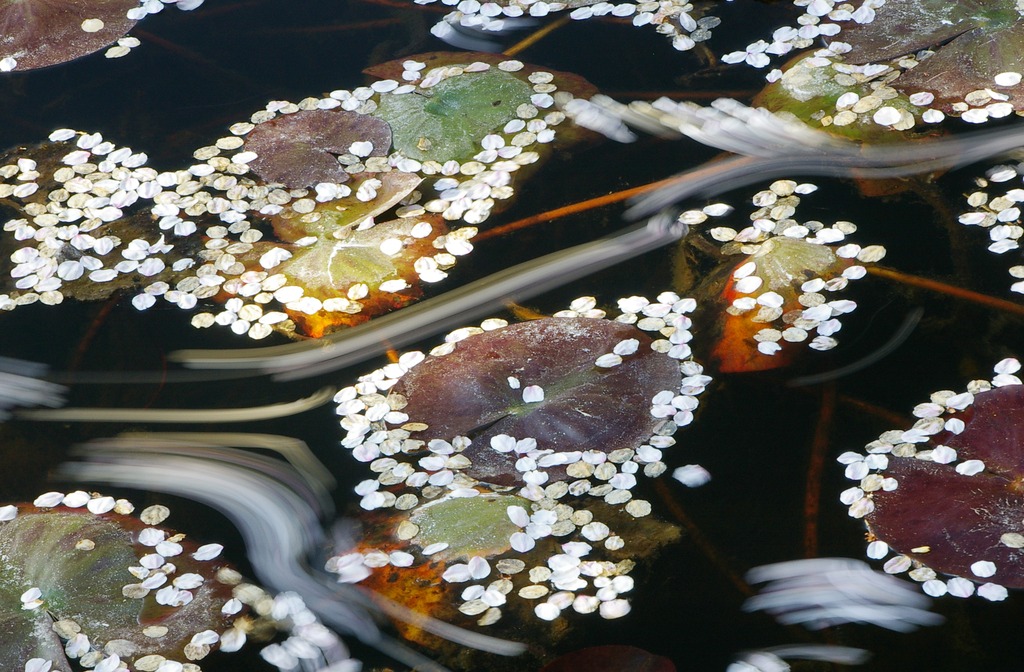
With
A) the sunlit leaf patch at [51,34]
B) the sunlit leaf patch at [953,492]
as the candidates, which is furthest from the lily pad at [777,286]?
the sunlit leaf patch at [51,34]

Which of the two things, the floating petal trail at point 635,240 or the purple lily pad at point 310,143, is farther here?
the purple lily pad at point 310,143

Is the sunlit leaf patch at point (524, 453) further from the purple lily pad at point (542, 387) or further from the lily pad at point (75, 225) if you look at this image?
the lily pad at point (75, 225)

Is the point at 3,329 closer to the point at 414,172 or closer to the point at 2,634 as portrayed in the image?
the point at 2,634

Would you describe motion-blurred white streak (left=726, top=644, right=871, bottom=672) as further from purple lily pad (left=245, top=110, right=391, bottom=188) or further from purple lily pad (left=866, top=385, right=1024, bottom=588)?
purple lily pad (left=245, top=110, right=391, bottom=188)

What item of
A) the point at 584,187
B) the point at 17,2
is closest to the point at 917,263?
the point at 584,187

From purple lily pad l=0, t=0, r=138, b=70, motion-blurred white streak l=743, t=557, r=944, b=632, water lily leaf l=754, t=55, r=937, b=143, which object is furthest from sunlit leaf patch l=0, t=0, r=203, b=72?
motion-blurred white streak l=743, t=557, r=944, b=632

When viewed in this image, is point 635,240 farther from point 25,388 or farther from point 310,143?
point 25,388
